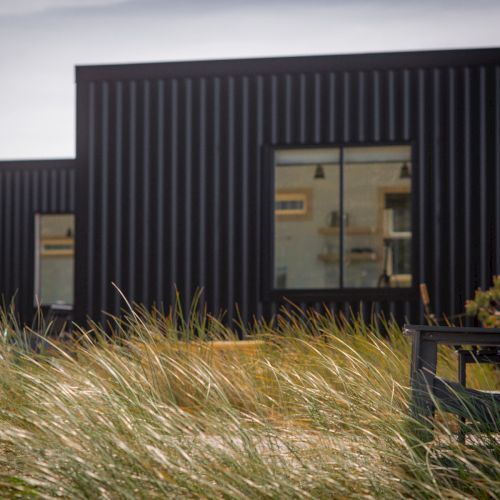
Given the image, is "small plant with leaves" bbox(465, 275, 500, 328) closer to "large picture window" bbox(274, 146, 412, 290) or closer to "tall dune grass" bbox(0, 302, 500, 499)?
"large picture window" bbox(274, 146, 412, 290)

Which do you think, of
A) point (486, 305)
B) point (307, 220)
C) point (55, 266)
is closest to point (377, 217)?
point (307, 220)

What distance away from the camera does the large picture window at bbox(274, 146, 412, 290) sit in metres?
8.44

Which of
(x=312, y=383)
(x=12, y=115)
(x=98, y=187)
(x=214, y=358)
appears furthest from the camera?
(x=12, y=115)

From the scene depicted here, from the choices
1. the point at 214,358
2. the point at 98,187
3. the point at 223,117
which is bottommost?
the point at 214,358

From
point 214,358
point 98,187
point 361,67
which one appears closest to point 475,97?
point 361,67

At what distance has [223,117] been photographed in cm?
868

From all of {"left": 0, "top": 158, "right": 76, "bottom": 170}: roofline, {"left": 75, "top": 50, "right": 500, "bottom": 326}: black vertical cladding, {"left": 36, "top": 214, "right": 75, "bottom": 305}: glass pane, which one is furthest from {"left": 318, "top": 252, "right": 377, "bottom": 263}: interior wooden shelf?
{"left": 0, "top": 158, "right": 76, "bottom": 170}: roofline

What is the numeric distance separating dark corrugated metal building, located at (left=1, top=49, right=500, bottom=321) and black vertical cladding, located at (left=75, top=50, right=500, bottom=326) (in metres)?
0.01

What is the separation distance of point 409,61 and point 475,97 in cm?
70

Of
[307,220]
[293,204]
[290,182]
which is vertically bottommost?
[307,220]

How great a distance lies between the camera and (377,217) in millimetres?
8461

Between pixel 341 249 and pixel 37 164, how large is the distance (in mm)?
7297

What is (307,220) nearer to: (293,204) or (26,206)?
(293,204)

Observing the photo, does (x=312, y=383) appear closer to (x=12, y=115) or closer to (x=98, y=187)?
(x=98, y=187)
